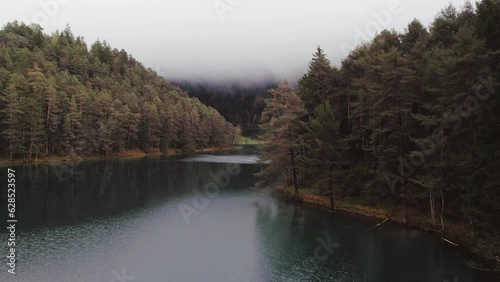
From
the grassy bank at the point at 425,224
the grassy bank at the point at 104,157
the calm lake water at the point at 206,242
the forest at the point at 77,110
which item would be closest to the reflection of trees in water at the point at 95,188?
the calm lake water at the point at 206,242

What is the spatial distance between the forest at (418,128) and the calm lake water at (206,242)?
4.15m

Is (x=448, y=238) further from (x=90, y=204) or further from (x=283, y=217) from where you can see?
(x=90, y=204)

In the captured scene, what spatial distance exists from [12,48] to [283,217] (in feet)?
443

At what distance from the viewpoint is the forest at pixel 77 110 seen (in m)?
89.8

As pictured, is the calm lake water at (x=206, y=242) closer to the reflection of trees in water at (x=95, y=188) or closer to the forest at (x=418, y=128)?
the reflection of trees in water at (x=95, y=188)

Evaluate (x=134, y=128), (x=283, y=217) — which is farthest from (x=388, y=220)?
(x=134, y=128)

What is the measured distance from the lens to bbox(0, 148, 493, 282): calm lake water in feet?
90.0

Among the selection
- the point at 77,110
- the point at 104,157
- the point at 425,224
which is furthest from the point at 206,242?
the point at 104,157

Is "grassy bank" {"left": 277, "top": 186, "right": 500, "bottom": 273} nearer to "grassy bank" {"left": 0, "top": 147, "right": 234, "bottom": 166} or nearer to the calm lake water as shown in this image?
the calm lake water

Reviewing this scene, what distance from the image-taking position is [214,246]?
34.2 m

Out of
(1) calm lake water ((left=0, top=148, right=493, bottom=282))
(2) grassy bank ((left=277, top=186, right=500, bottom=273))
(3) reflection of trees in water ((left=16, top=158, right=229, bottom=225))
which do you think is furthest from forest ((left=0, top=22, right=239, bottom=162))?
(2) grassy bank ((left=277, top=186, right=500, bottom=273))

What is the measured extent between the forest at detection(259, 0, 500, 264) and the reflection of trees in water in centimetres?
2352

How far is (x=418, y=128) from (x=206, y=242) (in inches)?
1114

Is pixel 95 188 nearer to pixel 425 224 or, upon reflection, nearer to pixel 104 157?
pixel 425 224
